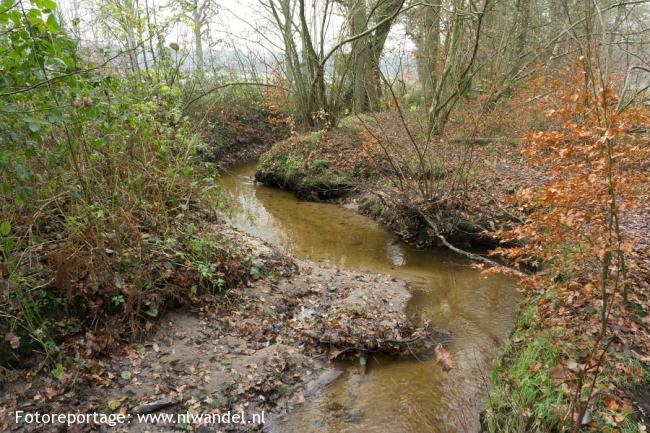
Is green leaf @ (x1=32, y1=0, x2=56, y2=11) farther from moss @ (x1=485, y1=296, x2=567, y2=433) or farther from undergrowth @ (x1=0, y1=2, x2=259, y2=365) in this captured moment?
moss @ (x1=485, y1=296, x2=567, y2=433)

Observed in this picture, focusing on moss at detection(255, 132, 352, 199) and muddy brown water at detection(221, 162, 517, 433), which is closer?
muddy brown water at detection(221, 162, 517, 433)

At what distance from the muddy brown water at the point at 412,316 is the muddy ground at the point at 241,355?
28cm

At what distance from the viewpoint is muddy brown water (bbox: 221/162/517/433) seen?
4043 millimetres

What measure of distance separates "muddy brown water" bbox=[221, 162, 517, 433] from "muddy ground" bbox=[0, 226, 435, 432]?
284 millimetres

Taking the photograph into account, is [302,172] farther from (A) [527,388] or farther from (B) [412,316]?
(A) [527,388]

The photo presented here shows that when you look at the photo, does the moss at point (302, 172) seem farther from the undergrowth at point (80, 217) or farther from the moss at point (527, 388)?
the moss at point (527, 388)

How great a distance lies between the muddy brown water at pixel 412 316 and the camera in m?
4.04

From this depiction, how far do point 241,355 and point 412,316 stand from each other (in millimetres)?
2472

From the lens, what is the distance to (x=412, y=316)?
580 centimetres

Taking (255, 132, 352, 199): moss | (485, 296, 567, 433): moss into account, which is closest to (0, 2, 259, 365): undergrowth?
(485, 296, 567, 433): moss

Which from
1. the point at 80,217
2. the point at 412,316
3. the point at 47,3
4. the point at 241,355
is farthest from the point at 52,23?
the point at 412,316

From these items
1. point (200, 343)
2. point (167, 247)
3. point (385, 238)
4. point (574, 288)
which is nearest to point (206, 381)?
point (200, 343)

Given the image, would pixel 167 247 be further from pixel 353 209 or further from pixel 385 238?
pixel 353 209

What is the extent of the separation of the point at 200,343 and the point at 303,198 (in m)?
7.30
